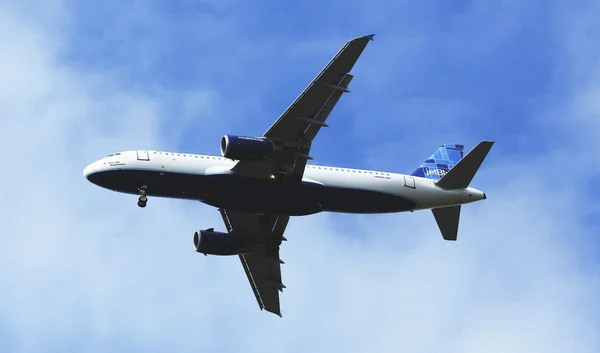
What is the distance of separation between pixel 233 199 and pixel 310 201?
16.9 feet

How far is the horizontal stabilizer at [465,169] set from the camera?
75312 millimetres

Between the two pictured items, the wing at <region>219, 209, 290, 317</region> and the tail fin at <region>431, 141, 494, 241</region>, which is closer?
the tail fin at <region>431, 141, 494, 241</region>

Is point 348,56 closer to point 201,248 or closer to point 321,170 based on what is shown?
point 321,170

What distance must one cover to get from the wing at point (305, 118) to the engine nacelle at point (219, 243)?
945 cm

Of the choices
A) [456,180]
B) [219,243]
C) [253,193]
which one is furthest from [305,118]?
[219,243]

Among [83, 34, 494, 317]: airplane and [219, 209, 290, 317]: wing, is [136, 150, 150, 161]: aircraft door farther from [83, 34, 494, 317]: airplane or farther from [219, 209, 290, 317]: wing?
[219, 209, 290, 317]: wing

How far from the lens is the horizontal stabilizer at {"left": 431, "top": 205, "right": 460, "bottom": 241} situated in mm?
79312

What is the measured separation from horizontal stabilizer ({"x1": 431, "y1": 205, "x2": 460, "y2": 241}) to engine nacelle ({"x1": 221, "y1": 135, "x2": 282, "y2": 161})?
1548 cm

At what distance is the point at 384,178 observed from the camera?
250ft

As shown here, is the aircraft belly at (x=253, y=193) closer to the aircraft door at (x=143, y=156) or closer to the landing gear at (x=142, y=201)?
the landing gear at (x=142, y=201)

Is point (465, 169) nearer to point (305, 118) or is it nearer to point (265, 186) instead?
point (305, 118)

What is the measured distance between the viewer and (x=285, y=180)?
2859 inches

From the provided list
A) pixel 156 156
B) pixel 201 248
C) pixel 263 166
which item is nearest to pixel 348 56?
pixel 263 166

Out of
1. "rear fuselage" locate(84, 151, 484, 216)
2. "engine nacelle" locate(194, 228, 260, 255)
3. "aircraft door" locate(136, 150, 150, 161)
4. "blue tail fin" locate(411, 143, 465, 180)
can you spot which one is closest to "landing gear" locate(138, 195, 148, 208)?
"rear fuselage" locate(84, 151, 484, 216)
